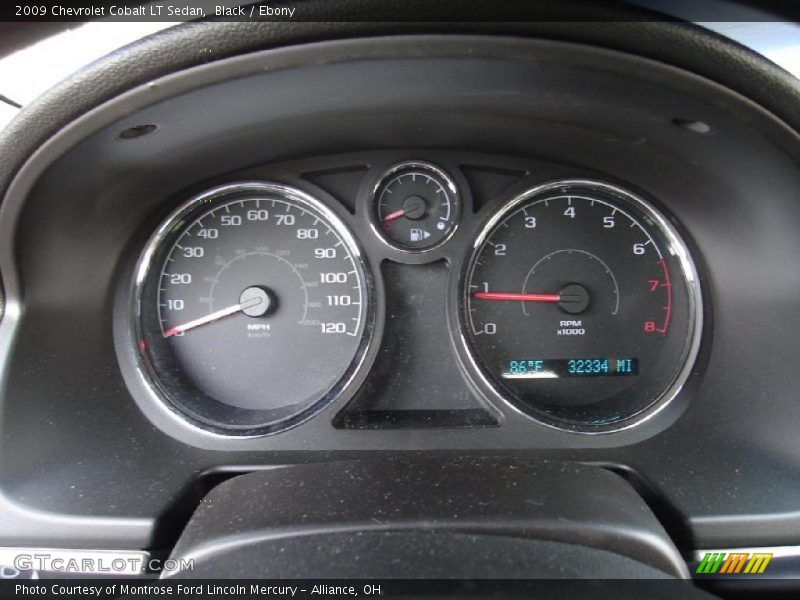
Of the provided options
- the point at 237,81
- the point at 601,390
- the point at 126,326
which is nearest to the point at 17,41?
the point at 237,81

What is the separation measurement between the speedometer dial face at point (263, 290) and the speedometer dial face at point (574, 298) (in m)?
0.51

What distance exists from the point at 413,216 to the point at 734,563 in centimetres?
156

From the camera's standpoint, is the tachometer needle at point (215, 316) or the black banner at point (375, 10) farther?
the tachometer needle at point (215, 316)

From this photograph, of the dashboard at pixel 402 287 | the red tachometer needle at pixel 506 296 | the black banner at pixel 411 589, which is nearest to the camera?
the black banner at pixel 411 589

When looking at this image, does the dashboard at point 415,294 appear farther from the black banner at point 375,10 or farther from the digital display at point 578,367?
the black banner at point 375,10

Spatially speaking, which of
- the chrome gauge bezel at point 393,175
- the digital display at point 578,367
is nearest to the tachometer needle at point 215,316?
the chrome gauge bezel at point 393,175

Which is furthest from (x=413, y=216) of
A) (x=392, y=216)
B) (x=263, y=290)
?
(x=263, y=290)

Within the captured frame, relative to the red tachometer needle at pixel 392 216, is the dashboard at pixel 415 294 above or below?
below

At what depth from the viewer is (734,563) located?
2166 millimetres

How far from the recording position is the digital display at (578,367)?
2848 mm

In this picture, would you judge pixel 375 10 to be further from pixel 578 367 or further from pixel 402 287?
pixel 578 367

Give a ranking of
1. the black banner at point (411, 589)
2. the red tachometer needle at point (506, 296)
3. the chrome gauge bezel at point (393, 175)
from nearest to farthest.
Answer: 1. the black banner at point (411, 589)
2. the chrome gauge bezel at point (393, 175)
3. the red tachometer needle at point (506, 296)

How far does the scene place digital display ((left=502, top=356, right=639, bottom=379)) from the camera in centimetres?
285

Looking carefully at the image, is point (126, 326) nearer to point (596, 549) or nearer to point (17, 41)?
point (17, 41)
